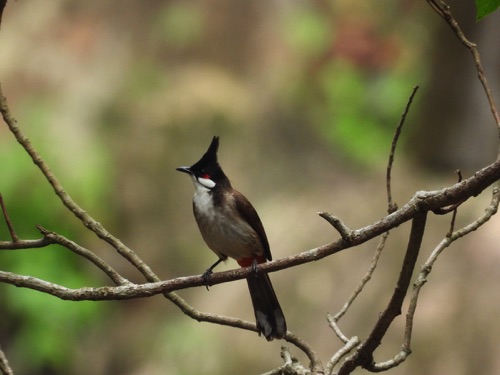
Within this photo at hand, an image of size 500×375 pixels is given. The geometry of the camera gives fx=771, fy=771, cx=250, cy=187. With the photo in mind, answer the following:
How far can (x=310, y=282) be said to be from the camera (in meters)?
4.83

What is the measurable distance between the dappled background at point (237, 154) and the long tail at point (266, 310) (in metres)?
1.65

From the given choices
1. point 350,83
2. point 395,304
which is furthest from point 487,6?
point 350,83

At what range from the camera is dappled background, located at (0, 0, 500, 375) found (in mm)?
4570

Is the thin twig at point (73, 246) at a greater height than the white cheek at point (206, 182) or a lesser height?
lesser

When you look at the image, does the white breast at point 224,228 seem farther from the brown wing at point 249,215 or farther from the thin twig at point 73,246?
the thin twig at point 73,246

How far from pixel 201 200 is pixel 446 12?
125cm

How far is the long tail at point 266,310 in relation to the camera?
2459mm

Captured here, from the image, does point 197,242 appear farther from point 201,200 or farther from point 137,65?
point 201,200

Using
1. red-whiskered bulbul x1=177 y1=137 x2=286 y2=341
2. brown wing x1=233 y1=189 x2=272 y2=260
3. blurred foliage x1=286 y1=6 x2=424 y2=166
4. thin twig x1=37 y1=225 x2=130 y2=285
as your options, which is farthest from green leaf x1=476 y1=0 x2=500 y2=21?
blurred foliage x1=286 y1=6 x2=424 y2=166

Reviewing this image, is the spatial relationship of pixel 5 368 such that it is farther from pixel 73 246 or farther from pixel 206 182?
pixel 206 182

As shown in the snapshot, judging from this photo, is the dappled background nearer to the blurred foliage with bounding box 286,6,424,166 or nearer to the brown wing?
the blurred foliage with bounding box 286,6,424,166

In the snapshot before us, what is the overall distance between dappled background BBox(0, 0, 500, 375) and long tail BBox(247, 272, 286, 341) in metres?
1.65

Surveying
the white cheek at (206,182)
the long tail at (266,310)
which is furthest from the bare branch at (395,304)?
the white cheek at (206,182)

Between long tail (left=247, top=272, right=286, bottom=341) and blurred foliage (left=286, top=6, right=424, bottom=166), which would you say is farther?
blurred foliage (left=286, top=6, right=424, bottom=166)
